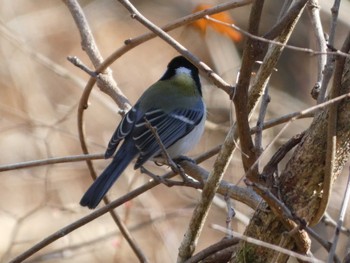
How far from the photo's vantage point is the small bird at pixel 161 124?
2.93 meters

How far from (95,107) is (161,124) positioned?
3227 mm

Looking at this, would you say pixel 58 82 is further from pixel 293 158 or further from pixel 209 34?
pixel 293 158

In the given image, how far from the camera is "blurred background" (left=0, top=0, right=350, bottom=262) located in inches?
194

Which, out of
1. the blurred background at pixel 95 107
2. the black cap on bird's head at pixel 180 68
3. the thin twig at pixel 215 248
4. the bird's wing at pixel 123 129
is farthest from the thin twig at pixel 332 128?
the blurred background at pixel 95 107

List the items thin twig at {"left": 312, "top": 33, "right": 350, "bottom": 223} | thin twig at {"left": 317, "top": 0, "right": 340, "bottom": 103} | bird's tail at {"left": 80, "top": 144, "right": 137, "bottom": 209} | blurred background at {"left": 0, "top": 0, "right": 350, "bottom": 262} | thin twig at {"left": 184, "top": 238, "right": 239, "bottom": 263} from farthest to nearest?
blurred background at {"left": 0, "top": 0, "right": 350, "bottom": 262} → bird's tail at {"left": 80, "top": 144, "right": 137, "bottom": 209} → thin twig at {"left": 184, "top": 238, "right": 239, "bottom": 263} → thin twig at {"left": 317, "top": 0, "right": 340, "bottom": 103} → thin twig at {"left": 312, "top": 33, "right": 350, "bottom": 223}

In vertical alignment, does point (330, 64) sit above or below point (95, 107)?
above

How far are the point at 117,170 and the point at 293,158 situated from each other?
3.91 feet

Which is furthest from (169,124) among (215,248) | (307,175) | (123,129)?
(307,175)

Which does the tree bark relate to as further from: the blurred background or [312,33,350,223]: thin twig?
the blurred background

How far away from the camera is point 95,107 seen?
6.65 meters

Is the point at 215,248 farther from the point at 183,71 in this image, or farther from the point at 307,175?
the point at 183,71

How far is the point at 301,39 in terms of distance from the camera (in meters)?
6.21

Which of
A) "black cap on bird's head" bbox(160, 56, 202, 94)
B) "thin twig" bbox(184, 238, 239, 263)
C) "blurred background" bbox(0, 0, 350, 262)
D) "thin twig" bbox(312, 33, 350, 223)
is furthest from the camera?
"blurred background" bbox(0, 0, 350, 262)

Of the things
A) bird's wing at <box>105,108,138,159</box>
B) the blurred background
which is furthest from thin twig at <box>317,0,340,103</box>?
the blurred background
